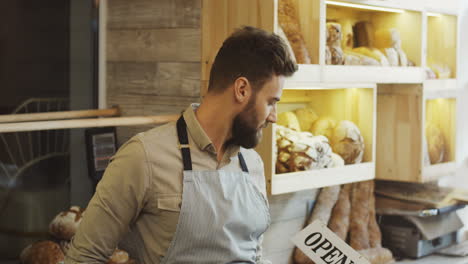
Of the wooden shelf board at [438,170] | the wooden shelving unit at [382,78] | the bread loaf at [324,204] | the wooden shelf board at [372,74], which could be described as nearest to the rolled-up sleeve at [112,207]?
the wooden shelving unit at [382,78]

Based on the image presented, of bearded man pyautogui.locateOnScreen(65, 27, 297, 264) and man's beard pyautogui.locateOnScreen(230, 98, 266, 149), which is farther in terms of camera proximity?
man's beard pyautogui.locateOnScreen(230, 98, 266, 149)

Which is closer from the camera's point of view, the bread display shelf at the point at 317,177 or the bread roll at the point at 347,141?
the bread display shelf at the point at 317,177

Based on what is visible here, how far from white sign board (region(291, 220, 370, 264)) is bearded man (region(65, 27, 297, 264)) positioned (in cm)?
40

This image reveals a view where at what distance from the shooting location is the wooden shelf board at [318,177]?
2.57m

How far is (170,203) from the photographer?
1663 mm

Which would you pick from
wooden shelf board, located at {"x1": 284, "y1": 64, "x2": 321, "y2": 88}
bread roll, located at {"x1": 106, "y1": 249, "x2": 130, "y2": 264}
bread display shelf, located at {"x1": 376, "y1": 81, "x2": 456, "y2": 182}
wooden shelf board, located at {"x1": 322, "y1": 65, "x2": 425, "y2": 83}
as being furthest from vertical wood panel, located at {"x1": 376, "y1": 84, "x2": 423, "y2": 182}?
bread roll, located at {"x1": 106, "y1": 249, "x2": 130, "y2": 264}

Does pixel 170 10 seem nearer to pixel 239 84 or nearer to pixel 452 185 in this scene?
pixel 239 84

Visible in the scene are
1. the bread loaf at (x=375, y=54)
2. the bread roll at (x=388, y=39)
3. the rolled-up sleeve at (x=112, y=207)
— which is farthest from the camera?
the bread roll at (x=388, y=39)

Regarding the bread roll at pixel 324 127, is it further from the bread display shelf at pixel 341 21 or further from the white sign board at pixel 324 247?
the white sign board at pixel 324 247

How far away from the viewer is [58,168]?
2.76 m

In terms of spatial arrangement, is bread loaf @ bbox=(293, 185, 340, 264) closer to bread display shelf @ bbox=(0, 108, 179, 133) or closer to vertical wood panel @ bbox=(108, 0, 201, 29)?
bread display shelf @ bbox=(0, 108, 179, 133)

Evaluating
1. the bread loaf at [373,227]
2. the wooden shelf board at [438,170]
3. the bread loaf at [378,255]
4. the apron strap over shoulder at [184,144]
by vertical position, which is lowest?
the bread loaf at [378,255]

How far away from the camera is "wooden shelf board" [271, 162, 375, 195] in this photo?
2.57 m

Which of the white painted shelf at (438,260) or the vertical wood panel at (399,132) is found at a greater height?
the vertical wood panel at (399,132)
